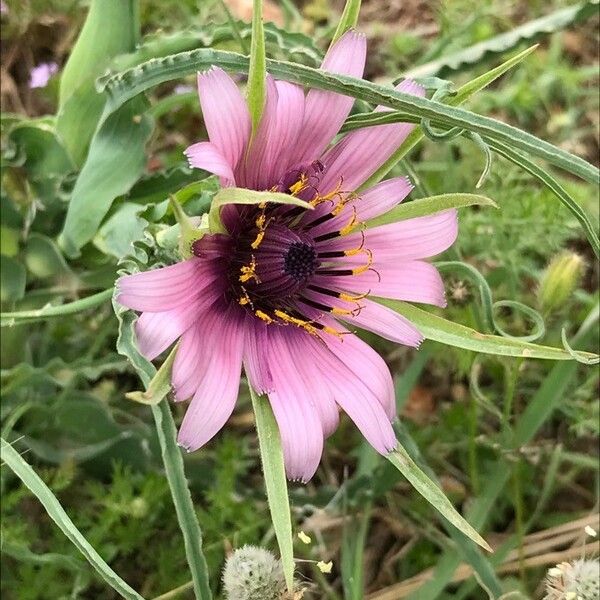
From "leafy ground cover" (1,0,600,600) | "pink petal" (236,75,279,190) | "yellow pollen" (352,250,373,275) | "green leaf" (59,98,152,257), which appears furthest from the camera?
"leafy ground cover" (1,0,600,600)

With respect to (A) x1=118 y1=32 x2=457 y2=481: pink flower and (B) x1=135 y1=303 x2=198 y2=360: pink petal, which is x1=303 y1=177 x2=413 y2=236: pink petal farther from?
(B) x1=135 y1=303 x2=198 y2=360: pink petal

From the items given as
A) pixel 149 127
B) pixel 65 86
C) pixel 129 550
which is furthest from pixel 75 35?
pixel 129 550

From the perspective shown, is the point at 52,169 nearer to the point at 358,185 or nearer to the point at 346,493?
the point at 358,185

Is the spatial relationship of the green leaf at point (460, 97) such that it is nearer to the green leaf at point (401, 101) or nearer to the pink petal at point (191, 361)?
the green leaf at point (401, 101)

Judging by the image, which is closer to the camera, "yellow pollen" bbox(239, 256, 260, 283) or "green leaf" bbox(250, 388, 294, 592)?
"green leaf" bbox(250, 388, 294, 592)

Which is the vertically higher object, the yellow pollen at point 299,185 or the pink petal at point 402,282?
the yellow pollen at point 299,185

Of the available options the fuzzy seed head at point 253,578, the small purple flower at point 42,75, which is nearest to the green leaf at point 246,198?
the fuzzy seed head at point 253,578

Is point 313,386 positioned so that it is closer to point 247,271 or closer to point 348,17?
point 247,271

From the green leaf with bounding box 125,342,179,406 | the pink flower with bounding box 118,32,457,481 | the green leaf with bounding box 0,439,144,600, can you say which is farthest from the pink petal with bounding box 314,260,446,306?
the green leaf with bounding box 0,439,144,600
